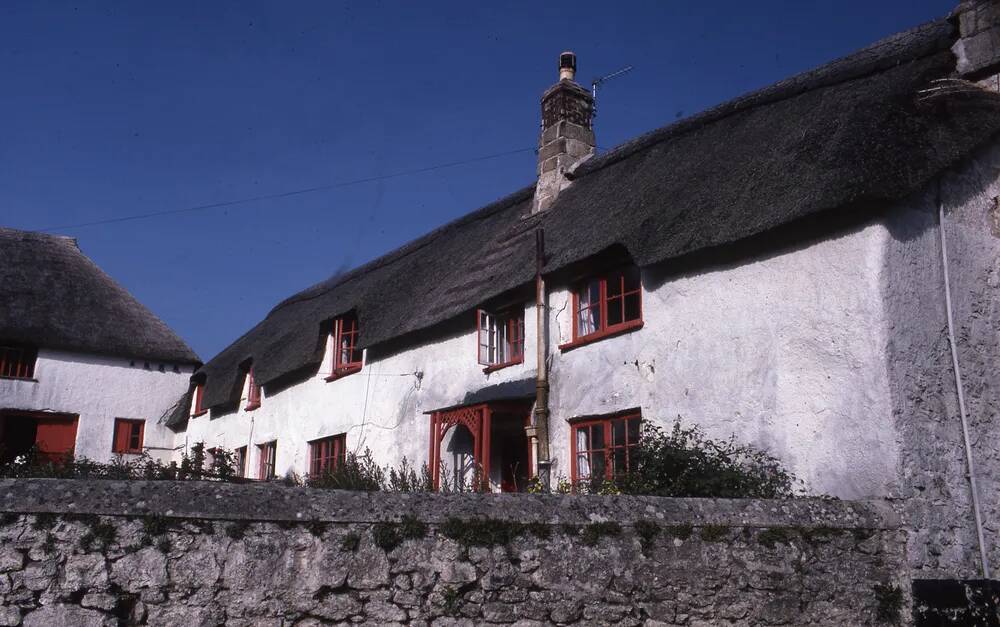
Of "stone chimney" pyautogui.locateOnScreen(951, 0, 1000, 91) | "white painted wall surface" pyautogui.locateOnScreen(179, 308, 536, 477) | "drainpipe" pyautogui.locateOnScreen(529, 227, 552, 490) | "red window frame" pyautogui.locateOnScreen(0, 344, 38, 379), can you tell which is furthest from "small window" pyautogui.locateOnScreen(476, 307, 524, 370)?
"red window frame" pyautogui.locateOnScreen(0, 344, 38, 379)

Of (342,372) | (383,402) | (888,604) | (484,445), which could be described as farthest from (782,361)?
(342,372)

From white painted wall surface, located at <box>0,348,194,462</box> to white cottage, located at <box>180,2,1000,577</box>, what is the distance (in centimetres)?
1157

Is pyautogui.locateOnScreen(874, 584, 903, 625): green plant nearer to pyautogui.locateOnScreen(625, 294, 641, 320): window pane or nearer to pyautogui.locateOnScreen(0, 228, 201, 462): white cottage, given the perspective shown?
pyautogui.locateOnScreen(625, 294, 641, 320): window pane

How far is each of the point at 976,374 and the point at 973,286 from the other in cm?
95

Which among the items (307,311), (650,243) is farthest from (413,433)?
(307,311)

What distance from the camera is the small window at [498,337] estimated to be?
12975 mm

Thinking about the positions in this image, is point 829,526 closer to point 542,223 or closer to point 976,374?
point 976,374

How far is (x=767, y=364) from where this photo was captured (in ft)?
30.1

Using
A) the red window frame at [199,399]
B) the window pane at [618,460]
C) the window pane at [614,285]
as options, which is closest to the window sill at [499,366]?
the window pane at [614,285]

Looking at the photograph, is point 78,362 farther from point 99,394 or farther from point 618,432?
point 618,432

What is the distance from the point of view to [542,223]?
1402 centimetres

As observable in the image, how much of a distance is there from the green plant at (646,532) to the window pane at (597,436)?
4.56 metres

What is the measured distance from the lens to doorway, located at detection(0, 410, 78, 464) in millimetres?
22562

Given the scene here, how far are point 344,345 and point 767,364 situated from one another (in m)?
9.65
